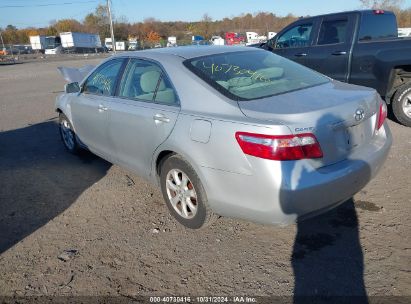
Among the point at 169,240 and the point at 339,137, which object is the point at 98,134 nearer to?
the point at 169,240

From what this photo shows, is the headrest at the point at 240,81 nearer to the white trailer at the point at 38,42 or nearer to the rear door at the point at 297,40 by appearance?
the rear door at the point at 297,40

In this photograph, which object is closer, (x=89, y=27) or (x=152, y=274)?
(x=152, y=274)

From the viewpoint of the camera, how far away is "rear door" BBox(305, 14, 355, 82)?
6684 millimetres

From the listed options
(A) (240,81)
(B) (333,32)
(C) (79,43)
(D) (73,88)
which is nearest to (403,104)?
(B) (333,32)

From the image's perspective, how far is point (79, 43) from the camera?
217ft

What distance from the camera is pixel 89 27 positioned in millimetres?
94625

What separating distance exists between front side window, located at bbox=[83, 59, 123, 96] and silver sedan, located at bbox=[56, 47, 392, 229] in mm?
48

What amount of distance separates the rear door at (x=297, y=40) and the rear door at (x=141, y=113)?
14.4ft

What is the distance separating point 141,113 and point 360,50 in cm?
462

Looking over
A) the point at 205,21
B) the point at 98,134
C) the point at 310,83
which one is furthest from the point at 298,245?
the point at 205,21

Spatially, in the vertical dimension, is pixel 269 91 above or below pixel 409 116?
above

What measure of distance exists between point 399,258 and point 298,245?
776 mm

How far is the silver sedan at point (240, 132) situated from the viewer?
2.61 metres

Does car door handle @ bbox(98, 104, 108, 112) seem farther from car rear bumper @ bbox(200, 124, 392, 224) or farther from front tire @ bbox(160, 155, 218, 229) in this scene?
car rear bumper @ bbox(200, 124, 392, 224)
